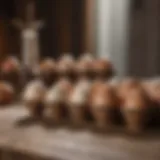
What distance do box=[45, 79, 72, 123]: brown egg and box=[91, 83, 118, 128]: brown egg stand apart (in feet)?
0.22

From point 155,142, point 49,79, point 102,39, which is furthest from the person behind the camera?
point 102,39

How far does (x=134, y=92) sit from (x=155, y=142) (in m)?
0.09

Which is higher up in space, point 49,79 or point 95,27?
point 95,27

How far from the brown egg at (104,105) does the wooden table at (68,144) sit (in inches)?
1.2

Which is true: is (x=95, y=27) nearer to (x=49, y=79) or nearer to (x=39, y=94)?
(x=49, y=79)

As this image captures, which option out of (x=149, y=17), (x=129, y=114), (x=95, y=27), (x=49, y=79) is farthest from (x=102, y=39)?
(x=129, y=114)

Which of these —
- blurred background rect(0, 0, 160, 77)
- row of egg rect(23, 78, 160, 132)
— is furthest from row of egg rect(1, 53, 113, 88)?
blurred background rect(0, 0, 160, 77)

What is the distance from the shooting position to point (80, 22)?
1.67m

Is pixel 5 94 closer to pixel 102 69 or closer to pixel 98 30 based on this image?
pixel 102 69

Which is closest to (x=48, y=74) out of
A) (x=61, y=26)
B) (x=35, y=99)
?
(x=35, y=99)

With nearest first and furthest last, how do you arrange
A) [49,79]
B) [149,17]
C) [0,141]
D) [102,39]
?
1. [0,141]
2. [49,79]
3. [149,17]
4. [102,39]

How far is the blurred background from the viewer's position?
150 cm

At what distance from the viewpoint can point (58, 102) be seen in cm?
73

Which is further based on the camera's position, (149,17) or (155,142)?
(149,17)
